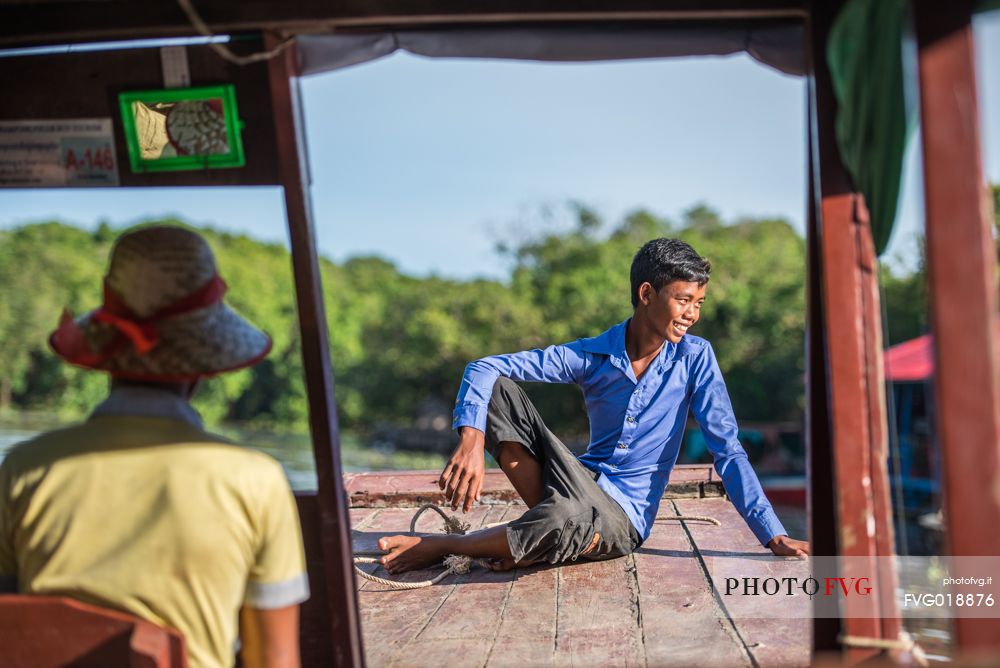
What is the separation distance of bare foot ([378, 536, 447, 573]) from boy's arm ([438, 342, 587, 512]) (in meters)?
0.27

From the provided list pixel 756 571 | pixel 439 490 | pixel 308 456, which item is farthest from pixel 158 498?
pixel 308 456

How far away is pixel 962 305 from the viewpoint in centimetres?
152

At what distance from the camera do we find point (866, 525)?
1.99 m

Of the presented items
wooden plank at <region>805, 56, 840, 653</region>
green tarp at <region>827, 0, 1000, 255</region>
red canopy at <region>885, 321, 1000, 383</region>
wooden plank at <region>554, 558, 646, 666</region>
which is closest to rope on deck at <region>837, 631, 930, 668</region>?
wooden plank at <region>805, 56, 840, 653</region>

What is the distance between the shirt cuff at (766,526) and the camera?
317 cm

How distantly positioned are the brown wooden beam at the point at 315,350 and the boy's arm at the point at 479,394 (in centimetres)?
63

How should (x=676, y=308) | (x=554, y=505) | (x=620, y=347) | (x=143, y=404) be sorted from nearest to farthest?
(x=143, y=404)
(x=554, y=505)
(x=676, y=308)
(x=620, y=347)

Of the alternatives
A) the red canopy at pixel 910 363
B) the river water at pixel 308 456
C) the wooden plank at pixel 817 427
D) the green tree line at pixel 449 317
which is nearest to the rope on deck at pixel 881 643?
the wooden plank at pixel 817 427

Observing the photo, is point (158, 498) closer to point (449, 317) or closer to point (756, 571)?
point (756, 571)

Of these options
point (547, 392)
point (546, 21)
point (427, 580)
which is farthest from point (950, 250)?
point (547, 392)

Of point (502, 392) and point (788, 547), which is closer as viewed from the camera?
point (788, 547)

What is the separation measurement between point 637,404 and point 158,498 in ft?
7.65

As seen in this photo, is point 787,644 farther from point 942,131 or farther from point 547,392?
point 547,392

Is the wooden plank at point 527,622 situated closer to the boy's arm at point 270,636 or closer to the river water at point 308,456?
the boy's arm at point 270,636
